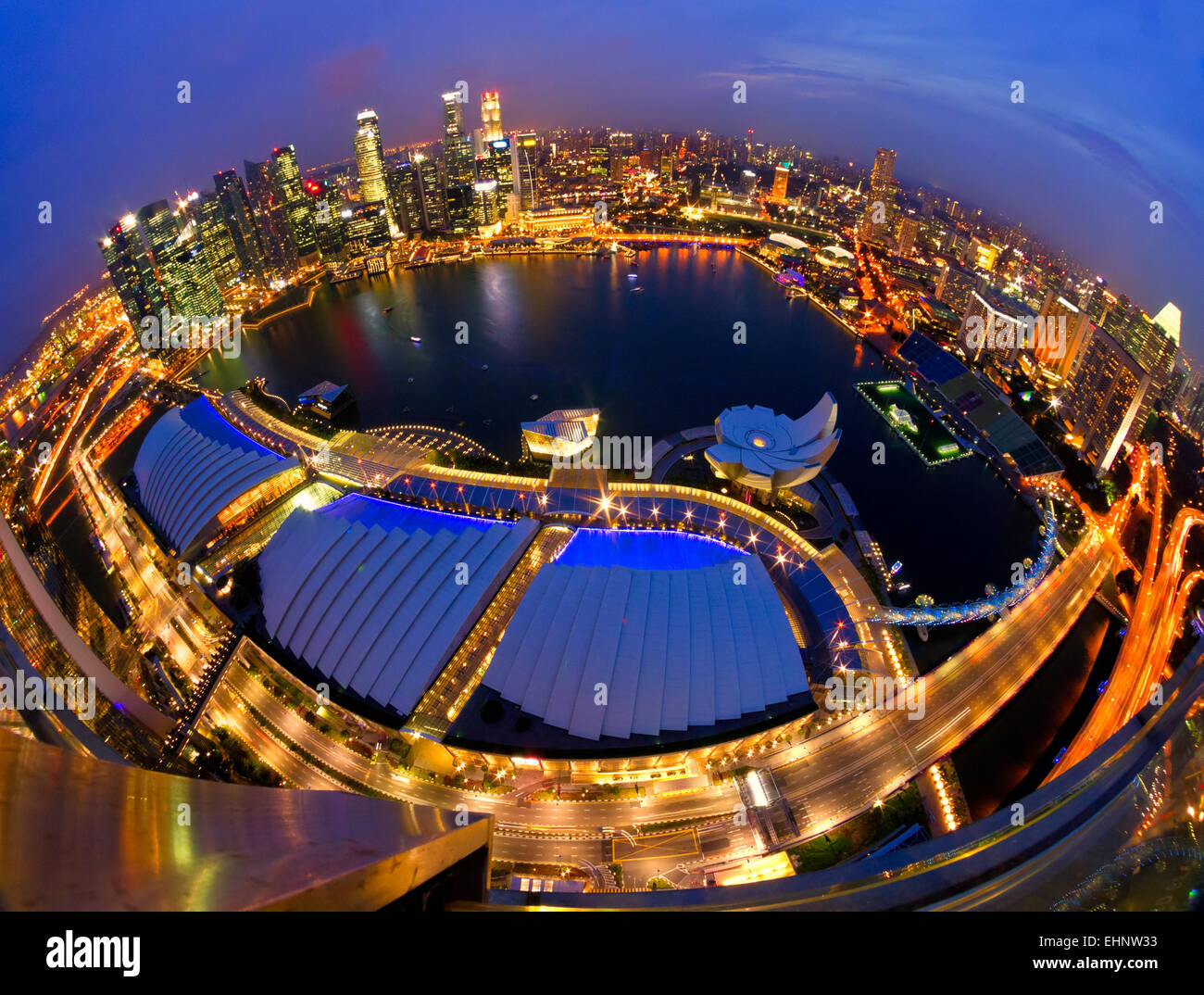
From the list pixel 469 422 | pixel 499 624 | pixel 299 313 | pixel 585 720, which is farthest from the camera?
pixel 299 313

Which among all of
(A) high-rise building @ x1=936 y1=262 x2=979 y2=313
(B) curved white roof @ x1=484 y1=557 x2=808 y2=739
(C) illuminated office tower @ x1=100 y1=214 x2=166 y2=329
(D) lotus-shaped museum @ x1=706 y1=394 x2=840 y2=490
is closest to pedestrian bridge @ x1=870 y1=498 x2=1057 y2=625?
(B) curved white roof @ x1=484 y1=557 x2=808 y2=739

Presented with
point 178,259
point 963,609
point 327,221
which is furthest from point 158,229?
point 963,609

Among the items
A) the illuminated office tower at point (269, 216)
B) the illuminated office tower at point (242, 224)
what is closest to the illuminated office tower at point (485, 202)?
the illuminated office tower at point (269, 216)

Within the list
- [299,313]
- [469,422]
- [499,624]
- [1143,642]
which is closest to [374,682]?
[499,624]

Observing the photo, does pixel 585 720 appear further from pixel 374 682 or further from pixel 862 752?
pixel 862 752

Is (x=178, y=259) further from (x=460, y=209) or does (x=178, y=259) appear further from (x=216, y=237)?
(x=460, y=209)
